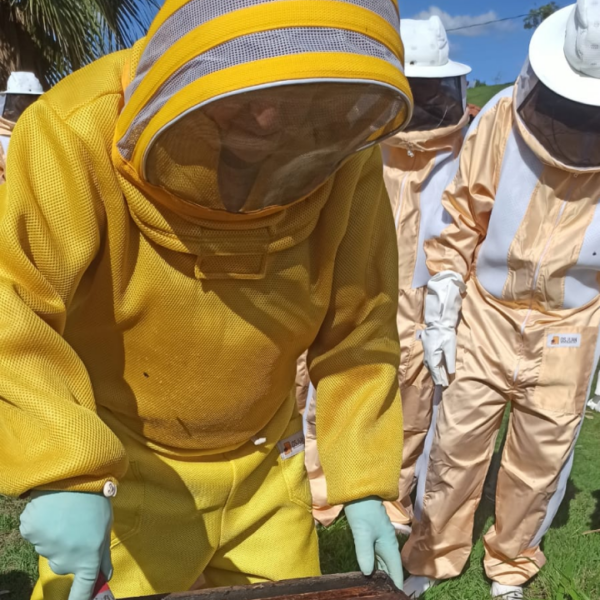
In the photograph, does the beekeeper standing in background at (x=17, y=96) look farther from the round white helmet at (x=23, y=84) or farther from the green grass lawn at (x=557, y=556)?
the green grass lawn at (x=557, y=556)

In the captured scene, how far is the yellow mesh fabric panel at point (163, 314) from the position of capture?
4.67 feet

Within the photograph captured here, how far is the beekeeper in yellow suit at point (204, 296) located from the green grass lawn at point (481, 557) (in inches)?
62.2

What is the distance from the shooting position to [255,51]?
129cm

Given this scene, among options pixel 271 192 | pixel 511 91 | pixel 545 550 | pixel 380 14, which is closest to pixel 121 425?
pixel 271 192

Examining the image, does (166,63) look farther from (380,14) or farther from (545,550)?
(545,550)

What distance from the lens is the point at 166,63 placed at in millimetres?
1381

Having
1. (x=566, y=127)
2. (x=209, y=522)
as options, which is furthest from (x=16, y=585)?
(x=566, y=127)

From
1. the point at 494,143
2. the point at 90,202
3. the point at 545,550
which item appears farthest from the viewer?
the point at 545,550

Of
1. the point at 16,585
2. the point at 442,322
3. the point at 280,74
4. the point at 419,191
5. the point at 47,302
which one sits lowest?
the point at 16,585

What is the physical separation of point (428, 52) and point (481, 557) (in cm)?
278

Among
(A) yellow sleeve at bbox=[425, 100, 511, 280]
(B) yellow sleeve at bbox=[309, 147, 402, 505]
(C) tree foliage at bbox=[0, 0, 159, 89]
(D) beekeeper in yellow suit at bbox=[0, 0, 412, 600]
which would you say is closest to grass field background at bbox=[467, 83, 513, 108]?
(C) tree foliage at bbox=[0, 0, 159, 89]

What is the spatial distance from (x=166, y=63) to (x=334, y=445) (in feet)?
3.73

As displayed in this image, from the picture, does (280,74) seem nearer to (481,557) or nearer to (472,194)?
(472,194)

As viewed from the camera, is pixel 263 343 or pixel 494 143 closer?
pixel 263 343
